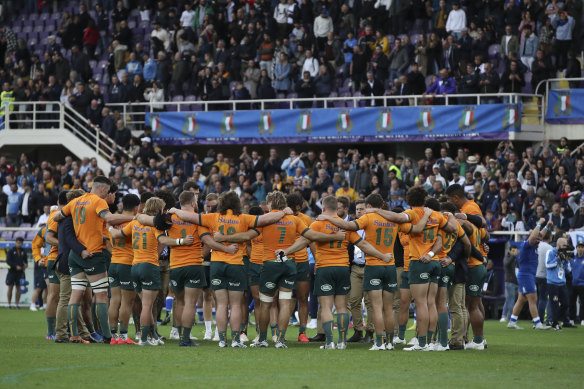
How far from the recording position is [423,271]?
1375cm

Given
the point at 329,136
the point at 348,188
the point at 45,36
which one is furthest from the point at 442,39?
the point at 45,36

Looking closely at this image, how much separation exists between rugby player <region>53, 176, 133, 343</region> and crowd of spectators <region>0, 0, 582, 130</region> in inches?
640

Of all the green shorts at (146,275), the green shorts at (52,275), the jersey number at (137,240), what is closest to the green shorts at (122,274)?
the green shorts at (146,275)

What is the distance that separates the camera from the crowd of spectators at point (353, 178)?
79.7 ft

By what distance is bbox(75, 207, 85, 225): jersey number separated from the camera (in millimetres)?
14414

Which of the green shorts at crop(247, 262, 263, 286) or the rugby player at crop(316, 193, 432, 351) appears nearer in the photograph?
the rugby player at crop(316, 193, 432, 351)

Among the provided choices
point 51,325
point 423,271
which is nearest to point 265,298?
point 423,271

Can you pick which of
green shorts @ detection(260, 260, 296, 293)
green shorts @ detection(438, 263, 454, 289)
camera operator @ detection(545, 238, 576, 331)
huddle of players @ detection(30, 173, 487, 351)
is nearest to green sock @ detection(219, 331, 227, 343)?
huddle of players @ detection(30, 173, 487, 351)

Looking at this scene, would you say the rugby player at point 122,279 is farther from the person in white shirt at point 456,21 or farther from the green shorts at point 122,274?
the person in white shirt at point 456,21

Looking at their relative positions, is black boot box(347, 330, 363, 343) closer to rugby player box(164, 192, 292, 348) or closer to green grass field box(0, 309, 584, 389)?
green grass field box(0, 309, 584, 389)

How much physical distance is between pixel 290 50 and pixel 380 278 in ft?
64.4

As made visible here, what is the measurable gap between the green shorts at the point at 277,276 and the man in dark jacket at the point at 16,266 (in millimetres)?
14106

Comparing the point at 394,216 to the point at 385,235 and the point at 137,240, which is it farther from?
the point at 137,240

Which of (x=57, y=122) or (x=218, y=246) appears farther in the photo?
(x=57, y=122)
